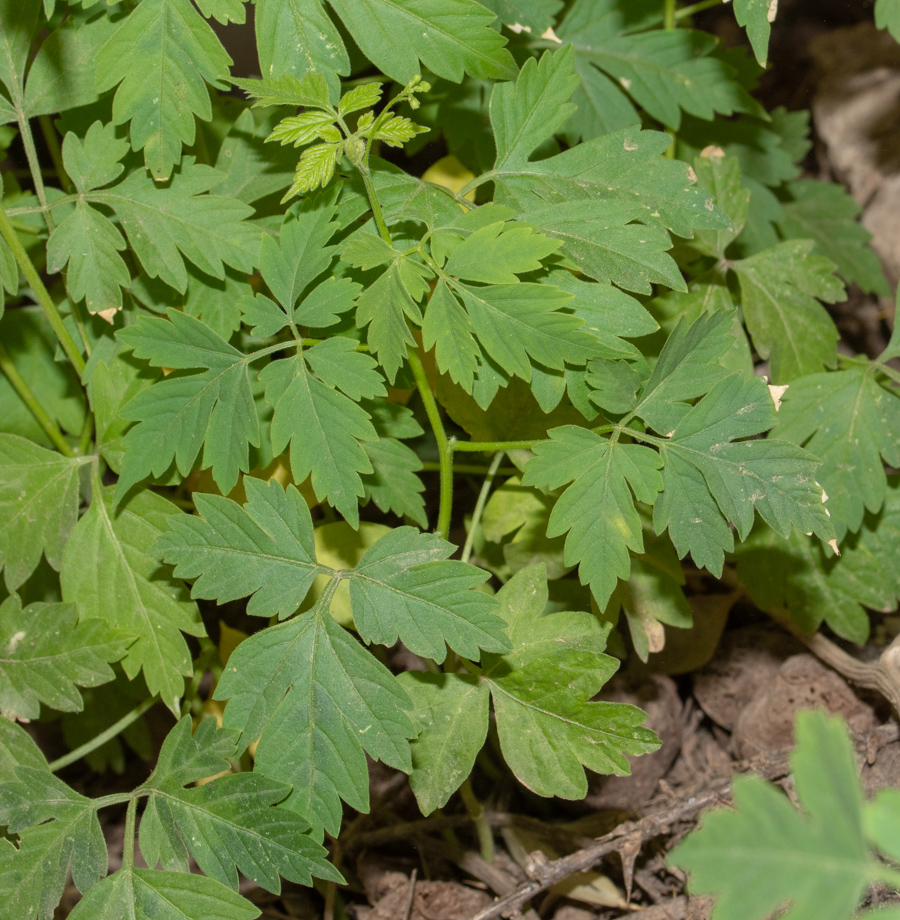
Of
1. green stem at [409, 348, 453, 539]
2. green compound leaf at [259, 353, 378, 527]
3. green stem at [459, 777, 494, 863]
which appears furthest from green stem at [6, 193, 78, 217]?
green stem at [459, 777, 494, 863]

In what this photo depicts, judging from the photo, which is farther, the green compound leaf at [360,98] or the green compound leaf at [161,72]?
the green compound leaf at [161,72]

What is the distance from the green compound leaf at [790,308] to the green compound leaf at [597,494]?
1.83ft

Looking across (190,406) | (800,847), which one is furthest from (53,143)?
(800,847)

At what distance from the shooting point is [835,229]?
6.70 ft

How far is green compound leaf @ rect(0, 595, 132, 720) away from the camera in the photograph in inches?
51.8

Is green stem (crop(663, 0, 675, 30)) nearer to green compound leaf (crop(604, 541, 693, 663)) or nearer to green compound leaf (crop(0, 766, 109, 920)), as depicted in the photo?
green compound leaf (crop(604, 541, 693, 663))

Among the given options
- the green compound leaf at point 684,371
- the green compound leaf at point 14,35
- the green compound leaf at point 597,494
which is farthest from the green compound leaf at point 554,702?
the green compound leaf at point 14,35

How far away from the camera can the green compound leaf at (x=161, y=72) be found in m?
1.24

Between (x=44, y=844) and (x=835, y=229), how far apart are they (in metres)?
2.13

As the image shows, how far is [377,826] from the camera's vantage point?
1646 millimetres

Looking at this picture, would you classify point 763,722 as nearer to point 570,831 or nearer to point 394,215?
point 570,831

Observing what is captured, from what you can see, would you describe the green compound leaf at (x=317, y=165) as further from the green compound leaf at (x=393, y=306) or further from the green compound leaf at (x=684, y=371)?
the green compound leaf at (x=684, y=371)

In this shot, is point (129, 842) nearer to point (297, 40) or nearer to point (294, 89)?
point (294, 89)

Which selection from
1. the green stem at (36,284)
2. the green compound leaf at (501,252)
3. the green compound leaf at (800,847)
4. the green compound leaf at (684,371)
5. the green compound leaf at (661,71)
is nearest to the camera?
the green compound leaf at (800,847)
